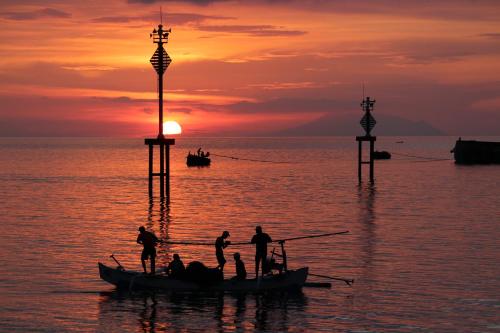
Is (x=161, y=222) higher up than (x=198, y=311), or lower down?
higher up

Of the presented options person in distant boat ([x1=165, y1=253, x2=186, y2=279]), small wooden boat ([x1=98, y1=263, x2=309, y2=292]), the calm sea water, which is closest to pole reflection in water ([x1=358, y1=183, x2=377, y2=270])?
the calm sea water

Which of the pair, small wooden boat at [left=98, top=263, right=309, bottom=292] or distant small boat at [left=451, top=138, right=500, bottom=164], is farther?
distant small boat at [left=451, top=138, right=500, bottom=164]

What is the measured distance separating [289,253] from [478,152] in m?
124

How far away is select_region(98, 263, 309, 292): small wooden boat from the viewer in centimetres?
3125

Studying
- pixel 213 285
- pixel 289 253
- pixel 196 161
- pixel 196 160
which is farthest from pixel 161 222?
pixel 196 160

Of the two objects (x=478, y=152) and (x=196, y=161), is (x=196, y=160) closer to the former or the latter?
(x=196, y=161)

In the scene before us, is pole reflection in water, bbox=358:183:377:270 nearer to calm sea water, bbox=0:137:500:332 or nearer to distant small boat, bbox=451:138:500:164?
calm sea water, bbox=0:137:500:332

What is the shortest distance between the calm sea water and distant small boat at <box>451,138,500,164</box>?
232 ft

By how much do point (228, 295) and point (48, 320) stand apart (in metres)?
7.27

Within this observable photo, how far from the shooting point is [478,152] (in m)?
159

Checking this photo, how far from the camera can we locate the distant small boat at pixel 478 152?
15750cm

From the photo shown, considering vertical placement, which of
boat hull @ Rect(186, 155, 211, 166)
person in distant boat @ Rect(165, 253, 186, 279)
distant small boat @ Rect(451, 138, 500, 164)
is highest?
distant small boat @ Rect(451, 138, 500, 164)

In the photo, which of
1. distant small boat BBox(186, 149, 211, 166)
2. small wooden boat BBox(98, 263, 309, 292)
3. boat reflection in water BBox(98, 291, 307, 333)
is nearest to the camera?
boat reflection in water BBox(98, 291, 307, 333)

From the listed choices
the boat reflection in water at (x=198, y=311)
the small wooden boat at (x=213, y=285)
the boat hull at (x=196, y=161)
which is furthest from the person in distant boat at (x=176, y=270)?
the boat hull at (x=196, y=161)
